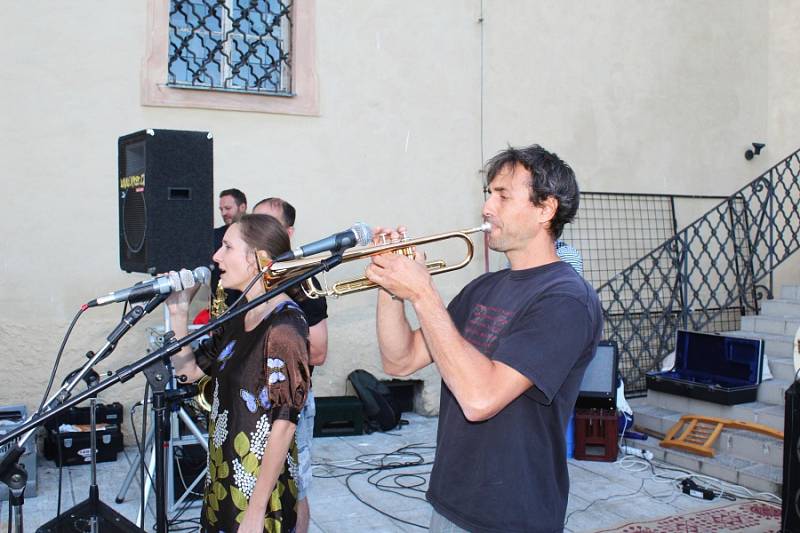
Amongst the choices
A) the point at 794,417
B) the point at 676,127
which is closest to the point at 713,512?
the point at 794,417

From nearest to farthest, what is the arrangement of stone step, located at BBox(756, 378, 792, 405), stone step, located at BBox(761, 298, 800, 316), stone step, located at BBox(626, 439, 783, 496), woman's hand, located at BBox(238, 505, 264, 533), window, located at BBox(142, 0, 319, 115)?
woman's hand, located at BBox(238, 505, 264, 533) < stone step, located at BBox(626, 439, 783, 496) < window, located at BBox(142, 0, 319, 115) < stone step, located at BBox(756, 378, 792, 405) < stone step, located at BBox(761, 298, 800, 316)

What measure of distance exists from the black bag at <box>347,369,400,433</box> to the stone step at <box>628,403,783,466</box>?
1.93 m

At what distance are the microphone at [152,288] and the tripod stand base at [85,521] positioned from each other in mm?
924

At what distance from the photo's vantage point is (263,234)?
2721mm

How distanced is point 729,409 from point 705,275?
8.29 feet

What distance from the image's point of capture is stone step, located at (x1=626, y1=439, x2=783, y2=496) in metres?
5.13

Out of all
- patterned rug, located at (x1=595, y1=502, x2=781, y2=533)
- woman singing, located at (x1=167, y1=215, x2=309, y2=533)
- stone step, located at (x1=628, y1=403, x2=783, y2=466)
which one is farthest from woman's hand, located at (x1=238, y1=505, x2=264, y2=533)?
stone step, located at (x1=628, y1=403, x2=783, y2=466)

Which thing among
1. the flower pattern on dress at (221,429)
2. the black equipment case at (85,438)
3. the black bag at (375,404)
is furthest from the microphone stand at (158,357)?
the black bag at (375,404)

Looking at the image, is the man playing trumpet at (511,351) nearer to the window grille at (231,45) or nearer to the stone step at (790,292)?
the window grille at (231,45)

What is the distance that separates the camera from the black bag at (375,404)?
6418mm

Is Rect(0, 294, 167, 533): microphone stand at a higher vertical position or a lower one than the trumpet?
lower

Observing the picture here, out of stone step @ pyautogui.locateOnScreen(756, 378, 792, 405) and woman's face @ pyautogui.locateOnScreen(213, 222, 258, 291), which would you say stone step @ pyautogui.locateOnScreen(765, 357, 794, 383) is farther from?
woman's face @ pyautogui.locateOnScreen(213, 222, 258, 291)

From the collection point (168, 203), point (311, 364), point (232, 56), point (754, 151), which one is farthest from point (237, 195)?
point (754, 151)

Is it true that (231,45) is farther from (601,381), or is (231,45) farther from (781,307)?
(781,307)
